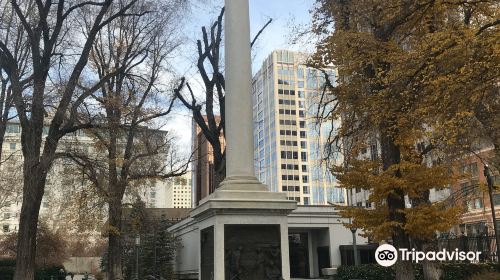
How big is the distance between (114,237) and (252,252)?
17.3m

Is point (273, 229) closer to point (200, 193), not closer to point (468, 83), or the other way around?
point (468, 83)

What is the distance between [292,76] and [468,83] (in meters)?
80.5

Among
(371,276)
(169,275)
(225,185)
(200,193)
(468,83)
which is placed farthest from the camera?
(200,193)

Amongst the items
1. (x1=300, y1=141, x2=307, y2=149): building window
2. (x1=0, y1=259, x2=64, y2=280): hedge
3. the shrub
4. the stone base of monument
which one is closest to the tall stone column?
the stone base of monument

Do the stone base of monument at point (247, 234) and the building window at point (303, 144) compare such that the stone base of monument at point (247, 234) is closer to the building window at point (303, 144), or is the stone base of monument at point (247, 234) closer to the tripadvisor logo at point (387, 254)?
the tripadvisor logo at point (387, 254)

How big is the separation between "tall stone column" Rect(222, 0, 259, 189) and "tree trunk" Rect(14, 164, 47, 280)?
8.48 m

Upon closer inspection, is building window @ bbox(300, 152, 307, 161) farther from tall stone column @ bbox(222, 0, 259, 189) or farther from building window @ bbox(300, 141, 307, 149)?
tall stone column @ bbox(222, 0, 259, 189)

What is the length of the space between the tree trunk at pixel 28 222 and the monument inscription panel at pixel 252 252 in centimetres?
937

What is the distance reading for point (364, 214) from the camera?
1862 cm

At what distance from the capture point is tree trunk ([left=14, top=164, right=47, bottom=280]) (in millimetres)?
18469

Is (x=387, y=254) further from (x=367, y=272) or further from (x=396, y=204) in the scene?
(x=367, y=272)

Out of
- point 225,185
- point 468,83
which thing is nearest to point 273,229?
point 225,185

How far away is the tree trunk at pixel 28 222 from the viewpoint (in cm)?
1847

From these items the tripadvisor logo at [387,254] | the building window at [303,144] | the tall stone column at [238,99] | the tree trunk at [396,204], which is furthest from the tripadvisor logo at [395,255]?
the building window at [303,144]
